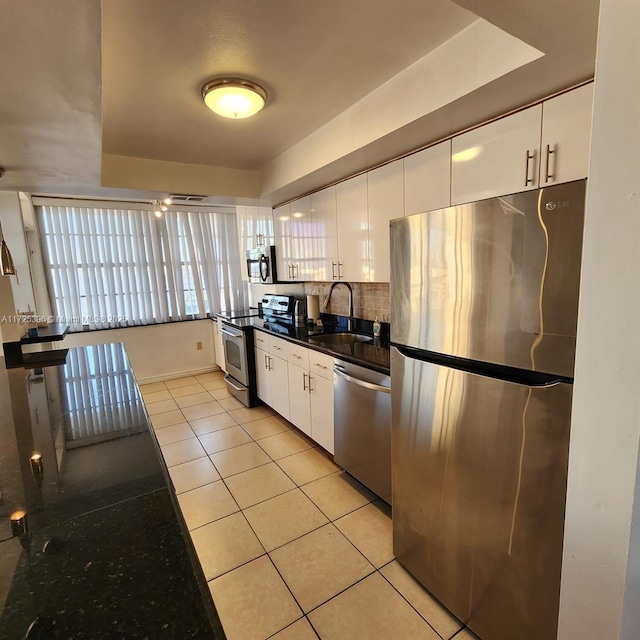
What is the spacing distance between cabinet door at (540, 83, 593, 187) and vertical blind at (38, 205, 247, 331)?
13.2 feet

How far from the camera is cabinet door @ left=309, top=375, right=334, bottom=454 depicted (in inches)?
101

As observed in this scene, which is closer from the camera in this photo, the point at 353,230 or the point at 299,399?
the point at 353,230

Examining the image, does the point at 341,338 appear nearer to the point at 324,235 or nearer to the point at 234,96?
the point at 324,235

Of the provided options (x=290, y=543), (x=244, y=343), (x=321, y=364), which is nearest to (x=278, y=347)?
(x=244, y=343)

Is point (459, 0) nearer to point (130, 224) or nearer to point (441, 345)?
point (441, 345)

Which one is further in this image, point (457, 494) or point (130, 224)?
point (130, 224)

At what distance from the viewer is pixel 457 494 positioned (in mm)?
1382

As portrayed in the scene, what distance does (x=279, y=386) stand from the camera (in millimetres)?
3268

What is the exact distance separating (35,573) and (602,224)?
3.94 feet

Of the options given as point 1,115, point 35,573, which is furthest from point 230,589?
point 1,115

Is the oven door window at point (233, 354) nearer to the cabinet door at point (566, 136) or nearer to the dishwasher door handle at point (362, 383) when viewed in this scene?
the dishwasher door handle at point (362, 383)

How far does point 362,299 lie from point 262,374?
1.30 metres

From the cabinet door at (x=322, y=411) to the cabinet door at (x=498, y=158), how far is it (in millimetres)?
1491

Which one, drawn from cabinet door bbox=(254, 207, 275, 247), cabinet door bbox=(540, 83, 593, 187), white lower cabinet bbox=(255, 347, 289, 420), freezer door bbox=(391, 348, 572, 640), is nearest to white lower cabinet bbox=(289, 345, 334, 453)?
white lower cabinet bbox=(255, 347, 289, 420)
